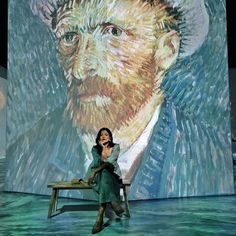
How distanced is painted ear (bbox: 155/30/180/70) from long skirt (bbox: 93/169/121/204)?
76.1 inches

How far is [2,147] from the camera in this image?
11555 millimetres

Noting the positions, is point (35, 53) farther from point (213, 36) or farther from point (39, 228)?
point (39, 228)

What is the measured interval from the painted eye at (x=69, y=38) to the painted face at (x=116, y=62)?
151 millimetres

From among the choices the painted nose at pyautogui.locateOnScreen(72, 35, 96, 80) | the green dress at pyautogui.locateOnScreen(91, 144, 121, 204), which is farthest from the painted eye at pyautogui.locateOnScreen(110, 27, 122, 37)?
the green dress at pyautogui.locateOnScreen(91, 144, 121, 204)

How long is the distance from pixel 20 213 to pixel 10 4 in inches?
125

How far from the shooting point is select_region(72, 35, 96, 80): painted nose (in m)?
5.04

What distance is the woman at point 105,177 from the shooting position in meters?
3.46

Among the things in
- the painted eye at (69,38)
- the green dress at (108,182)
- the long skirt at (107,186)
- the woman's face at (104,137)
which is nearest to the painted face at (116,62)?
the painted eye at (69,38)

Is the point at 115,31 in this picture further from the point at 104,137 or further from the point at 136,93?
the point at 104,137

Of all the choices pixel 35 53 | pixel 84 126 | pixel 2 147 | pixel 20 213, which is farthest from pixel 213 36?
pixel 2 147

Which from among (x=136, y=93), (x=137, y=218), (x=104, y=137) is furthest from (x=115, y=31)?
(x=137, y=218)

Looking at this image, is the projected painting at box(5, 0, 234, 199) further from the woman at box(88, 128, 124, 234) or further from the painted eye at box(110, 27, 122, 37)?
the woman at box(88, 128, 124, 234)

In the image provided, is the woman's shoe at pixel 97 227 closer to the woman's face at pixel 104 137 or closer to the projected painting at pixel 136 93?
the woman's face at pixel 104 137

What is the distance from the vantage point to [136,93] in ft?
16.3
